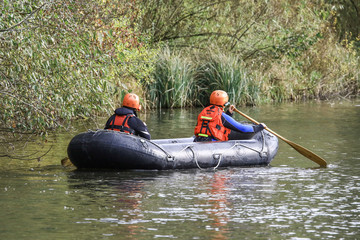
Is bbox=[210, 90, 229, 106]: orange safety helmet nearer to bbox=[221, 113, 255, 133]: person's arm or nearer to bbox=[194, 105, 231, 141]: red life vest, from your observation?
bbox=[194, 105, 231, 141]: red life vest

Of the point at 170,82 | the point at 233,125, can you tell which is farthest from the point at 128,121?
the point at 170,82

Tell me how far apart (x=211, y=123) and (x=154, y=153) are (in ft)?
4.42

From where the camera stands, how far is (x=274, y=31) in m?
24.9

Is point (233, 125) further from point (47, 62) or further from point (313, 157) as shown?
point (47, 62)

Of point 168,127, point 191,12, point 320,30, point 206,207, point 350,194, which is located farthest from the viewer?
point 320,30

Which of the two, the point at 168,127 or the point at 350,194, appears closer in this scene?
the point at 350,194

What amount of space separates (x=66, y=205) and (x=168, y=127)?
30.1ft

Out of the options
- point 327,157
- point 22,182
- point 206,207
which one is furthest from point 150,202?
point 327,157

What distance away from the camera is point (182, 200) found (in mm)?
8766

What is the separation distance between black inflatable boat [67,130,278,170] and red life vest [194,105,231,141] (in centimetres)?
29

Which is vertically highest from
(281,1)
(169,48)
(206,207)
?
(281,1)

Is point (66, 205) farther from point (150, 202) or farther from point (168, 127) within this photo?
point (168, 127)

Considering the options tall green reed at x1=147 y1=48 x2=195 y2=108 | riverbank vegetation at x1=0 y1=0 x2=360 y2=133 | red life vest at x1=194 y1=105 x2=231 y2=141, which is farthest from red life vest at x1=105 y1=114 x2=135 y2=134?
tall green reed at x1=147 y1=48 x2=195 y2=108

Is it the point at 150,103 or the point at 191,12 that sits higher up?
the point at 191,12
